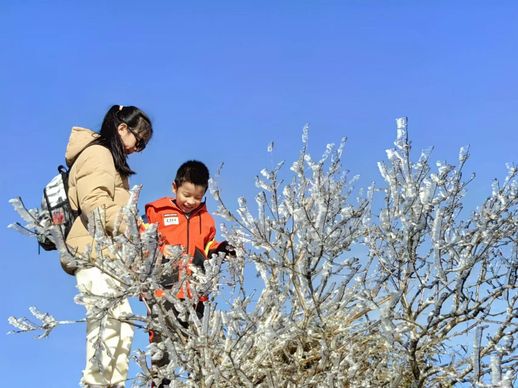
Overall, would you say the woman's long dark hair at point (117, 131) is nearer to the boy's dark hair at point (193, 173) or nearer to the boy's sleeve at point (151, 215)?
the boy's dark hair at point (193, 173)

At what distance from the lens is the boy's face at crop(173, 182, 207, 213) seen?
16.5 ft

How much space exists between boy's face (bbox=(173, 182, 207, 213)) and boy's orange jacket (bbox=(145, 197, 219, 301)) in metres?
0.04

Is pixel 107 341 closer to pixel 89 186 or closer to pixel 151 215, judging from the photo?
pixel 89 186

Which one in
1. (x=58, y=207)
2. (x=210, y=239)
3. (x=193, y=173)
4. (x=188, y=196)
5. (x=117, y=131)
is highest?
(x=193, y=173)

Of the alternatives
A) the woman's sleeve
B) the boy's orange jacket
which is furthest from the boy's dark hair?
the woman's sleeve

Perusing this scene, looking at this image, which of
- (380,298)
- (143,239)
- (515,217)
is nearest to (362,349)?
(380,298)

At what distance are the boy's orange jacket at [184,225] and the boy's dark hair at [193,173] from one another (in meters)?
0.19

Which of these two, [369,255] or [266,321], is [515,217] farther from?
[266,321]

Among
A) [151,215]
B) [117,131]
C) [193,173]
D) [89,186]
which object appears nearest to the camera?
[89,186]

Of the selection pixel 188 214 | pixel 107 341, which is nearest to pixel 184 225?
pixel 188 214

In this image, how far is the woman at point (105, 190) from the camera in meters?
3.56

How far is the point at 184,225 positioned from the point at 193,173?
14.5 inches

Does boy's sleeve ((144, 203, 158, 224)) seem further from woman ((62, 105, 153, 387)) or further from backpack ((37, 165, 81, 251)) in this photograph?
backpack ((37, 165, 81, 251))

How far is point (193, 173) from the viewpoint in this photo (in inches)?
196
